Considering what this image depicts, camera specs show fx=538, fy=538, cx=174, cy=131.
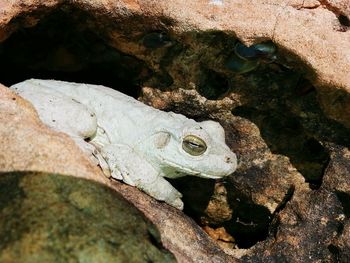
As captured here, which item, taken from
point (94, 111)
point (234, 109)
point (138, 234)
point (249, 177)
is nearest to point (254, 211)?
point (249, 177)

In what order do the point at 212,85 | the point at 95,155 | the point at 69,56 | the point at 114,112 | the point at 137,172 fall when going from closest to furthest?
the point at 95,155 < the point at 137,172 < the point at 114,112 < the point at 212,85 < the point at 69,56

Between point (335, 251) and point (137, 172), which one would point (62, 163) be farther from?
point (335, 251)

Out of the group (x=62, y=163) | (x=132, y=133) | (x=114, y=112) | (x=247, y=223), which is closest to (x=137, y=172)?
(x=132, y=133)

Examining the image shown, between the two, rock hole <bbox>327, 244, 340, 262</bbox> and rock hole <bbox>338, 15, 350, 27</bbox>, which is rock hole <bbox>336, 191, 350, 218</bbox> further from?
rock hole <bbox>338, 15, 350, 27</bbox>

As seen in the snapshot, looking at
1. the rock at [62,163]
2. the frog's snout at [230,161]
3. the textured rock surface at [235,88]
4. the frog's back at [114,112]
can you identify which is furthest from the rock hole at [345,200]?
the frog's back at [114,112]

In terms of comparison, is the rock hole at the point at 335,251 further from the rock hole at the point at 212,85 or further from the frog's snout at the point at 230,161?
the rock hole at the point at 212,85

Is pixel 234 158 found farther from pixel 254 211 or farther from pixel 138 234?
pixel 138 234
